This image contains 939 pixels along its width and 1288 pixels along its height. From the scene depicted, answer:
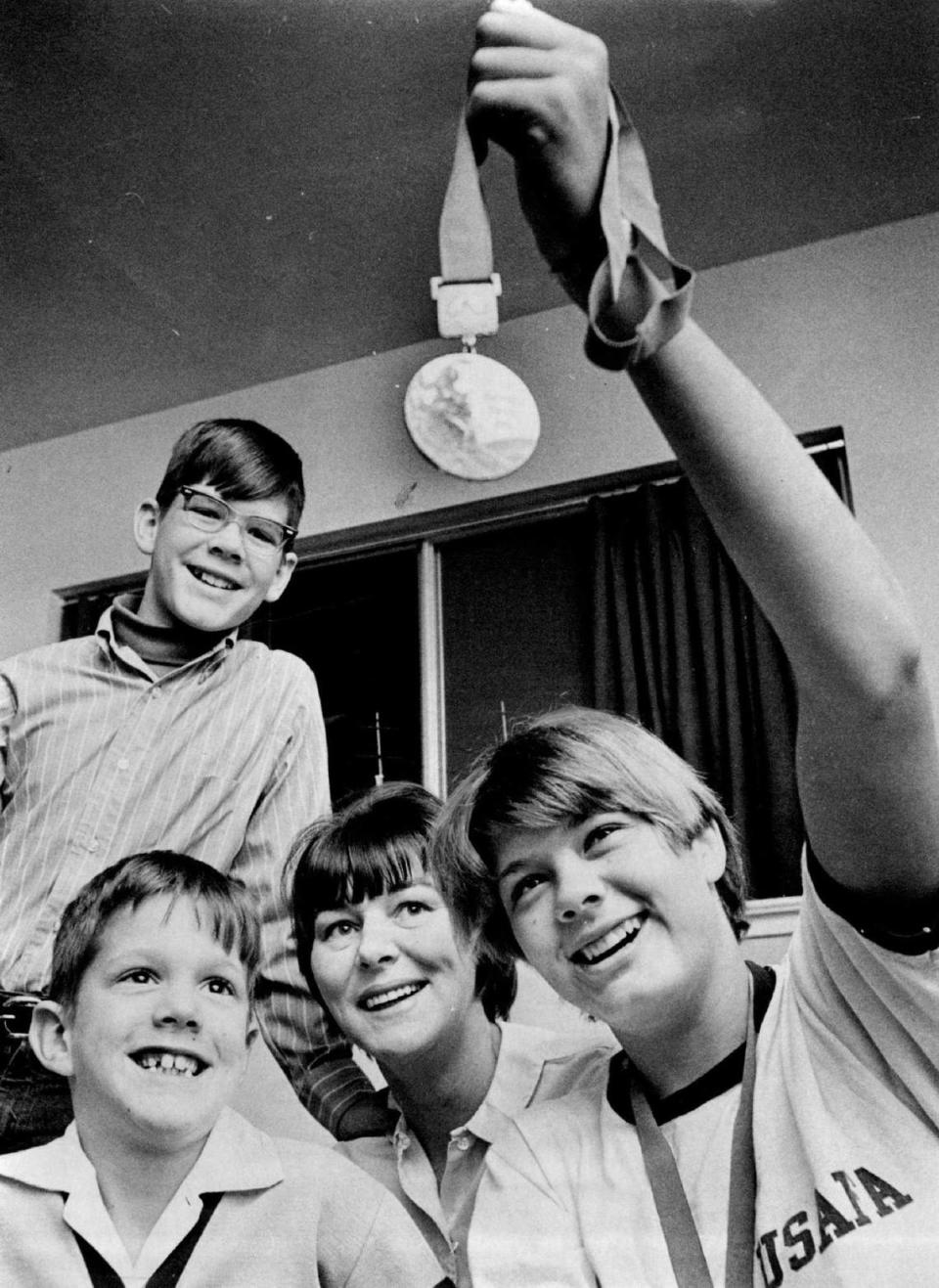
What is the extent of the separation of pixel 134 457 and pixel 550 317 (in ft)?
2.79

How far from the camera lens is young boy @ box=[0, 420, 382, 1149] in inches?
42.3

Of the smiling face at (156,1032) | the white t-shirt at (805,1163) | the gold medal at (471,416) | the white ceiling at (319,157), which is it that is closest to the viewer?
the white t-shirt at (805,1163)

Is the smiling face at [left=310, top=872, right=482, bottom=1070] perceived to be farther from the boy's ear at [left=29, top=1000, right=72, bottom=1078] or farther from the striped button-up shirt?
the boy's ear at [left=29, top=1000, right=72, bottom=1078]

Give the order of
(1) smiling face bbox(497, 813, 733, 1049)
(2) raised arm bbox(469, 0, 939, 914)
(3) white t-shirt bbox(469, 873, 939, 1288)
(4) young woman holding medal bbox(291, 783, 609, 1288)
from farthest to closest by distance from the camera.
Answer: (4) young woman holding medal bbox(291, 783, 609, 1288) < (1) smiling face bbox(497, 813, 733, 1049) < (3) white t-shirt bbox(469, 873, 939, 1288) < (2) raised arm bbox(469, 0, 939, 914)

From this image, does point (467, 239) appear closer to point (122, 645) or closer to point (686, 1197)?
point (686, 1197)

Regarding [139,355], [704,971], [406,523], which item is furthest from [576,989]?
[139,355]

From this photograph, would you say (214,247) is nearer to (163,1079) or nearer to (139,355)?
(139,355)

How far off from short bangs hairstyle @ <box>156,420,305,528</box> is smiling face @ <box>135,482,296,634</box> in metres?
0.01

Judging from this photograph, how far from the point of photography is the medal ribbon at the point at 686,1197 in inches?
24.0

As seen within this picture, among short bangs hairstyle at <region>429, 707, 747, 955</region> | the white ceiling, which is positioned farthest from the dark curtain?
short bangs hairstyle at <region>429, 707, 747, 955</region>

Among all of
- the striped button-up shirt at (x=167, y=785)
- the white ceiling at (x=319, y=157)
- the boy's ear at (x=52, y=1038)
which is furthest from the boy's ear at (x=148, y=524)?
the white ceiling at (x=319, y=157)

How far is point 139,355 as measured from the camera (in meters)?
2.24

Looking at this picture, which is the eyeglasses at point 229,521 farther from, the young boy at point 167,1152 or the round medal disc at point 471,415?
the round medal disc at point 471,415

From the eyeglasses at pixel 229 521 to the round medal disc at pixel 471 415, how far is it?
2.16ft
